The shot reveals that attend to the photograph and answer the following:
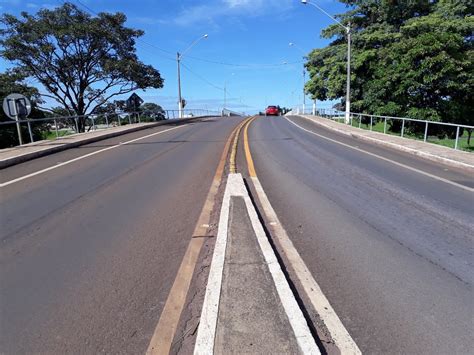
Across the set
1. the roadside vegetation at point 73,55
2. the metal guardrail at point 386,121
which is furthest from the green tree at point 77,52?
the metal guardrail at point 386,121

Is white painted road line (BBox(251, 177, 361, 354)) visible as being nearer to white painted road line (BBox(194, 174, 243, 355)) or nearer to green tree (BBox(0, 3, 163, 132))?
white painted road line (BBox(194, 174, 243, 355))

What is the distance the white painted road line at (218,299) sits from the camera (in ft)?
9.38

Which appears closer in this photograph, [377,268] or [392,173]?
[377,268]

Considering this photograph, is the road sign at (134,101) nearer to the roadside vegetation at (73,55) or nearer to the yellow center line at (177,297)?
the roadside vegetation at (73,55)

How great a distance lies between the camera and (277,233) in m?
5.25

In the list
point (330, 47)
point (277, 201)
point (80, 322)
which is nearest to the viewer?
point (80, 322)

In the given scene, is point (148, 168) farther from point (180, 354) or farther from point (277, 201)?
point (180, 354)

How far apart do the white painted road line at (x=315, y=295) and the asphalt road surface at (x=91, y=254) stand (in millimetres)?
1262

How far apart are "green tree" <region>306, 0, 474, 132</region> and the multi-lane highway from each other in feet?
58.4

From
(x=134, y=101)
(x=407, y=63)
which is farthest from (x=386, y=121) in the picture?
(x=134, y=101)

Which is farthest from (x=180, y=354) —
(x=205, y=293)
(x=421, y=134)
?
(x=421, y=134)

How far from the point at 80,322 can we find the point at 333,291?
2.32 meters

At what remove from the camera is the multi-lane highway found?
3141 mm

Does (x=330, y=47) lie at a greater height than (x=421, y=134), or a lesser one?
greater
